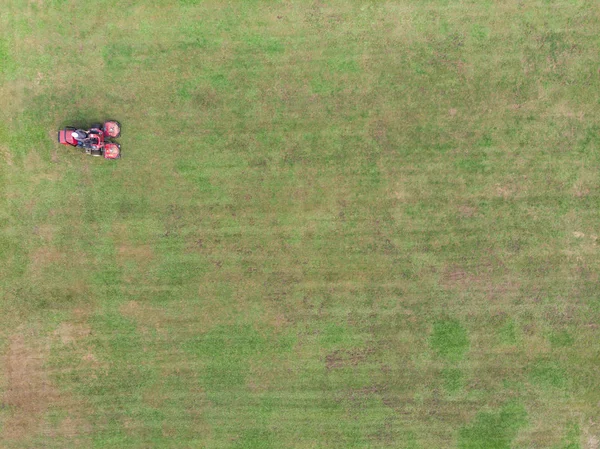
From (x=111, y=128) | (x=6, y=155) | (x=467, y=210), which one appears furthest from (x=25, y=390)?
(x=467, y=210)

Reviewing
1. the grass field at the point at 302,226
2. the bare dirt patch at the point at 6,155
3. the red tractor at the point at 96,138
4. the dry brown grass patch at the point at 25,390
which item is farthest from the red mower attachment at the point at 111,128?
the dry brown grass patch at the point at 25,390

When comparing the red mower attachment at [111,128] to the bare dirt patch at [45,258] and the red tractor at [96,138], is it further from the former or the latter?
the bare dirt patch at [45,258]

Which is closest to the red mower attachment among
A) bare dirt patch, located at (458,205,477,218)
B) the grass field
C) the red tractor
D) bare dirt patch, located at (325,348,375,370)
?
the red tractor

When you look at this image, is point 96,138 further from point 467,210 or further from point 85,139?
point 467,210

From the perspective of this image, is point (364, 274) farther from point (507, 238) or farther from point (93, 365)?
point (93, 365)

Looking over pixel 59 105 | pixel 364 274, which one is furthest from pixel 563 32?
pixel 59 105

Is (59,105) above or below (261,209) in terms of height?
above

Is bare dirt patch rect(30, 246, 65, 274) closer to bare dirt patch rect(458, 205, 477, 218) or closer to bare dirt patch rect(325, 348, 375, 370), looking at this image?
bare dirt patch rect(325, 348, 375, 370)
